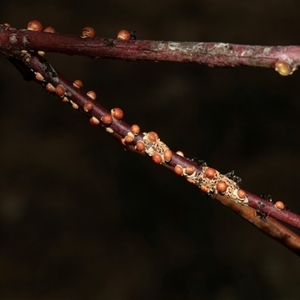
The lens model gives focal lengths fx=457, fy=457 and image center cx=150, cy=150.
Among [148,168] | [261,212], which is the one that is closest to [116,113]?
[261,212]

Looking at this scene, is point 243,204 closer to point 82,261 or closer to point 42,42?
point 42,42

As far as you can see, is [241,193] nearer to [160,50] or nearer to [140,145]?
[140,145]

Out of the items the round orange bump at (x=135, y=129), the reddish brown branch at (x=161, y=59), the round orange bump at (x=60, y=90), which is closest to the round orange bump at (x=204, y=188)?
the reddish brown branch at (x=161, y=59)

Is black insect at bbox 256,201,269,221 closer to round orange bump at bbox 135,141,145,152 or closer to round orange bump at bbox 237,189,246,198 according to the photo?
round orange bump at bbox 237,189,246,198

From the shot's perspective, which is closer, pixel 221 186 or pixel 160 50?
pixel 160 50

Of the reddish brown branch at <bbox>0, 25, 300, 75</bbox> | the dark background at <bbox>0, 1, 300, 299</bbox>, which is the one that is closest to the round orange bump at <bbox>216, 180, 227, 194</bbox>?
the reddish brown branch at <bbox>0, 25, 300, 75</bbox>

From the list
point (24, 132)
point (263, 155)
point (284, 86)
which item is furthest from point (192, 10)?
point (24, 132)

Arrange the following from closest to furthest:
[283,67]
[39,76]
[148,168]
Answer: [283,67] → [39,76] → [148,168]

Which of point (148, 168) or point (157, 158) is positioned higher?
point (148, 168)
